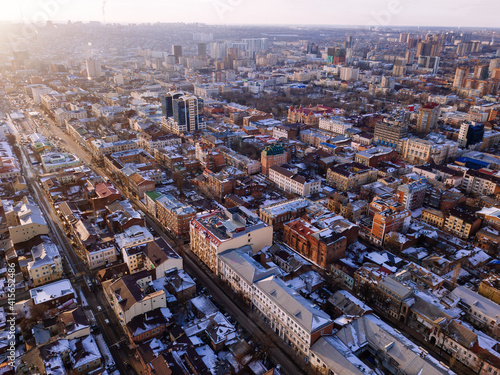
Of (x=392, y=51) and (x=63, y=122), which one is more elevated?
(x=392, y=51)

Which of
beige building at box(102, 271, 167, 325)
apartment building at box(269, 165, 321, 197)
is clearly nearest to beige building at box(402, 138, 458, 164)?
apartment building at box(269, 165, 321, 197)

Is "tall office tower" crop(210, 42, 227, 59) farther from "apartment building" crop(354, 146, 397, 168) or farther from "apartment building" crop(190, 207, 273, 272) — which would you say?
"apartment building" crop(190, 207, 273, 272)

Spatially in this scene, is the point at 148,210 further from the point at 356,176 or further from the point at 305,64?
the point at 305,64

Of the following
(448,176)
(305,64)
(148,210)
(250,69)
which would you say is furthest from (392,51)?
(148,210)

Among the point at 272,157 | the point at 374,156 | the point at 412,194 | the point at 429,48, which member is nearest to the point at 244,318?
the point at 412,194

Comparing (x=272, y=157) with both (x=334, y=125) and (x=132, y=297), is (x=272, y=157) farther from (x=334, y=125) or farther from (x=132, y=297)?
(x=132, y=297)

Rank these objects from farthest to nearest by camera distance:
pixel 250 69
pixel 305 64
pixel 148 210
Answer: pixel 305 64
pixel 250 69
pixel 148 210

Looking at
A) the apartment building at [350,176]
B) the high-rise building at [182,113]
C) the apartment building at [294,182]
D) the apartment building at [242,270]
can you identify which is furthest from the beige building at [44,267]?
the high-rise building at [182,113]
